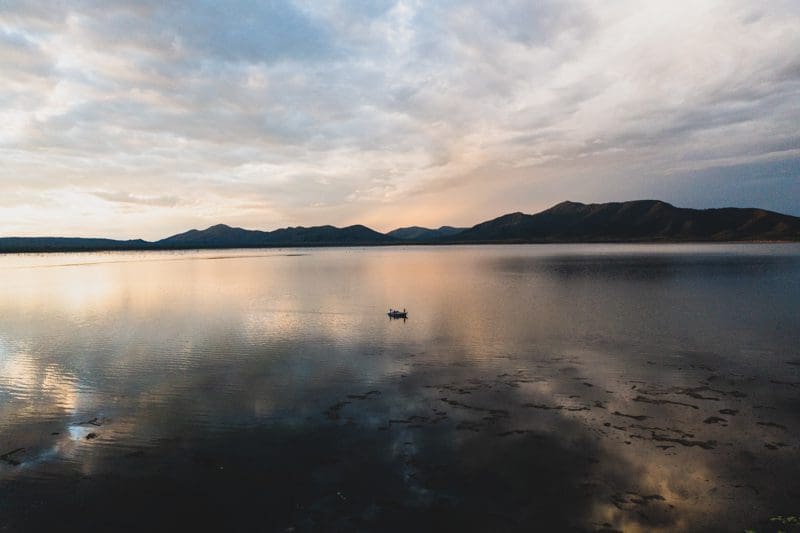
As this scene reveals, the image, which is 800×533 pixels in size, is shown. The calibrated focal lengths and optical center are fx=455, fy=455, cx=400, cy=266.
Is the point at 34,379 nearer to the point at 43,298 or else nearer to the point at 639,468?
the point at 639,468

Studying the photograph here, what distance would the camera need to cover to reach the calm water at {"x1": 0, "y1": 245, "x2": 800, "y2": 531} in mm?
12094

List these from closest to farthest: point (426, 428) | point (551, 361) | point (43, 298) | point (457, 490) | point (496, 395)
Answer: point (457, 490)
point (426, 428)
point (496, 395)
point (551, 361)
point (43, 298)

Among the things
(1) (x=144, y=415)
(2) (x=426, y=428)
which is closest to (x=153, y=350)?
(1) (x=144, y=415)

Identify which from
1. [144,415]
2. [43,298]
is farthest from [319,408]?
[43,298]

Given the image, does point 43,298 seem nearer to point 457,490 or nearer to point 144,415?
point 144,415

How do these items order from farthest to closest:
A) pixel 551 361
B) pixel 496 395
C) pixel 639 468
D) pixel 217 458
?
pixel 551 361, pixel 496 395, pixel 217 458, pixel 639 468

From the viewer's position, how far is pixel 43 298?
57.5 metres

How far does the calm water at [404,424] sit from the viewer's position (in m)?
12.1

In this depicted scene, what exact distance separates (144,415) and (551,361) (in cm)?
2077

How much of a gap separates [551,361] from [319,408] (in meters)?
14.1

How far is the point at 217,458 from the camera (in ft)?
48.8

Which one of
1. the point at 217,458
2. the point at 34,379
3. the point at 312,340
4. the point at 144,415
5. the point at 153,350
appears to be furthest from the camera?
the point at 312,340

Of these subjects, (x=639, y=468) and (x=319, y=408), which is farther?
(x=319, y=408)

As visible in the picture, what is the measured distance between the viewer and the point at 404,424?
17.5m
